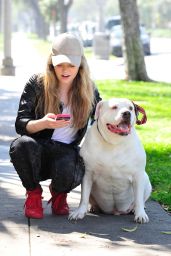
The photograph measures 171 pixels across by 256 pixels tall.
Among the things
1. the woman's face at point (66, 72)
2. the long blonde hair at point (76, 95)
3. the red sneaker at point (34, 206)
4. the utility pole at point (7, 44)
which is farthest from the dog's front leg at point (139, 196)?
the utility pole at point (7, 44)

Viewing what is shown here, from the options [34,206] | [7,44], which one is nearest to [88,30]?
[7,44]

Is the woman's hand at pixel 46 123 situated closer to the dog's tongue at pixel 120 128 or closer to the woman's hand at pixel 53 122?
the woman's hand at pixel 53 122

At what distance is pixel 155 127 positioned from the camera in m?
10.5

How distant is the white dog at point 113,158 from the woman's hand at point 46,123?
0.29 meters

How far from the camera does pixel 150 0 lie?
310ft

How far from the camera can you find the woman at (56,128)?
5.22 m

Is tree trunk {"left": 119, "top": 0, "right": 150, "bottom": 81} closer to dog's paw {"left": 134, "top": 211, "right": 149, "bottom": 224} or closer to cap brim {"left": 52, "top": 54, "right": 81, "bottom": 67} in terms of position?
cap brim {"left": 52, "top": 54, "right": 81, "bottom": 67}

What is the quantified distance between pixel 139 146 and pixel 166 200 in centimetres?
110

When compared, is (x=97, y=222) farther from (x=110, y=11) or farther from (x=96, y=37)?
(x=110, y=11)

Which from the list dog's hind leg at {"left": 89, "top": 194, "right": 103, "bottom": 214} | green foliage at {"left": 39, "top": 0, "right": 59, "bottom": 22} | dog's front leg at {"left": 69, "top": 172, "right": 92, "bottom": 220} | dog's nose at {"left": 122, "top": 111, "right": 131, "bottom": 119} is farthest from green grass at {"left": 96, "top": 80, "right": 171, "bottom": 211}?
green foliage at {"left": 39, "top": 0, "right": 59, "bottom": 22}

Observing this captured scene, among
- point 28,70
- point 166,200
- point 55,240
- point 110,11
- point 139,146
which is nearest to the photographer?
point 55,240

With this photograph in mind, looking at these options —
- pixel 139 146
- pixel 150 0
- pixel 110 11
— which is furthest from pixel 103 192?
pixel 110 11

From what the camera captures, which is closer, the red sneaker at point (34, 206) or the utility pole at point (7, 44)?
the red sneaker at point (34, 206)

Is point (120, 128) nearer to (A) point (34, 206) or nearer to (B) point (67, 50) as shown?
(B) point (67, 50)
